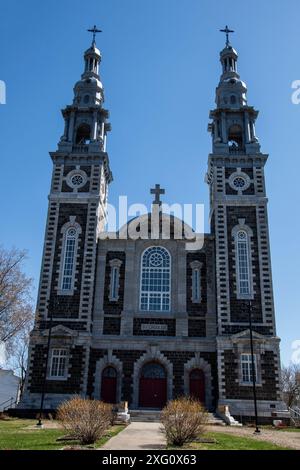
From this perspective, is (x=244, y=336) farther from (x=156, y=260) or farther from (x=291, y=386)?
(x=291, y=386)

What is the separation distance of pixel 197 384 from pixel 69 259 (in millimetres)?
13736

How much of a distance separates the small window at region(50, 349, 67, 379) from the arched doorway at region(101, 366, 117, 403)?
9.82 feet

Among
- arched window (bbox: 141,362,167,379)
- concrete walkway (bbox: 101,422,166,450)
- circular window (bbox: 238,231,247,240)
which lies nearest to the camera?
concrete walkway (bbox: 101,422,166,450)

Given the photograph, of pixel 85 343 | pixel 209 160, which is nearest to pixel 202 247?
pixel 209 160

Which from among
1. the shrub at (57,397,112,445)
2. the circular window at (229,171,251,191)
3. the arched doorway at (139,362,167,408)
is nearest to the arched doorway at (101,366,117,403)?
the arched doorway at (139,362,167,408)

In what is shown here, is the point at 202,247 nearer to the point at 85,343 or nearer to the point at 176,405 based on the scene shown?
the point at 85,343

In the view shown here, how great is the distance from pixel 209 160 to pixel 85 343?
62.9 feet

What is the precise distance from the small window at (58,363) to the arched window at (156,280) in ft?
22.9

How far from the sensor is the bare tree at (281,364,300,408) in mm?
67450

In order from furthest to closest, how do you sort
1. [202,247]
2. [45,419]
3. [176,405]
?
[202,247] < [45,419] < [176,405]

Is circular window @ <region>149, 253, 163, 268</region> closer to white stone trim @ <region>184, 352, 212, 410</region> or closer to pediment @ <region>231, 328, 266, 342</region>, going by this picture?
white stone trim @ <region>184, 352, 212, 410</region>

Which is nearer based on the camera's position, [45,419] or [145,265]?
[45,419]

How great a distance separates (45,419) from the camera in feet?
103

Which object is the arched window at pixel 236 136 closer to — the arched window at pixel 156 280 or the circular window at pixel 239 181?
the circular window at pixel 239 181
